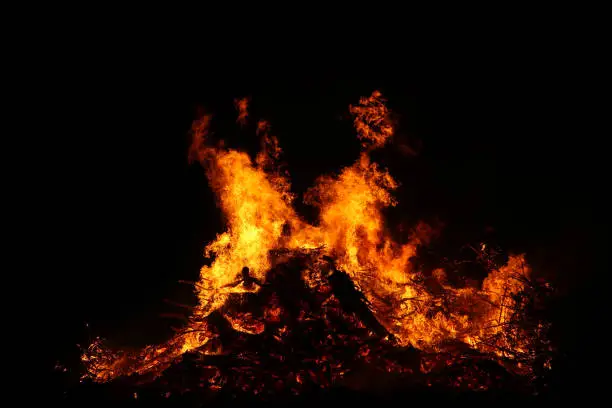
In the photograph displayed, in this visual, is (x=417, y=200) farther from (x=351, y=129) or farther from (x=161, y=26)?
(x=161, y=26)

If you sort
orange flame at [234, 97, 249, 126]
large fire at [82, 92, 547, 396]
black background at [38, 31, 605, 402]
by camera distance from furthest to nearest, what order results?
orange flame at [234, 97, 249, 126]
black background at [38, 31, 605, 402]
large fire at [82, 92, 547, 396]

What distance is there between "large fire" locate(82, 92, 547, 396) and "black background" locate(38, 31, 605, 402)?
Answer: 0.50m

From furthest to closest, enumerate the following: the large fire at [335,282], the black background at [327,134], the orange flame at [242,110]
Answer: the orange flame at [242,110], the black background at [327,134], the large fire at [335,282]

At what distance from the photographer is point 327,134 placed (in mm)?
8195

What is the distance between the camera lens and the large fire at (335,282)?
18.9 ft

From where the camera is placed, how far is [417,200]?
27.5ft

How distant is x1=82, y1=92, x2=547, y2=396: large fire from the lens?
18.9 feet

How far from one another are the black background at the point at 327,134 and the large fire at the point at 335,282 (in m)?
0.50

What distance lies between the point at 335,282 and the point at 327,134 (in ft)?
9.86

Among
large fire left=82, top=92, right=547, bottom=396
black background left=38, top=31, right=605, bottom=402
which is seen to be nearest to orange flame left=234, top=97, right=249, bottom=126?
black background left=38, top=31, right=605, bottom=402

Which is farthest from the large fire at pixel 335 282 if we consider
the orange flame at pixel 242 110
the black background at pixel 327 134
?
the black background at pixel 327 134

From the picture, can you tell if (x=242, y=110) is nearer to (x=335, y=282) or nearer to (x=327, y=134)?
(x=327, y=134)

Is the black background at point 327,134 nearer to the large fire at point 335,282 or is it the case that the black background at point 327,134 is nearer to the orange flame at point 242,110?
the orange flame at point 242,110

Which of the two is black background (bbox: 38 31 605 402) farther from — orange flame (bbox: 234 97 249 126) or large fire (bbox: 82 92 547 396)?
large fire (bbox: 82 92 547 396)
